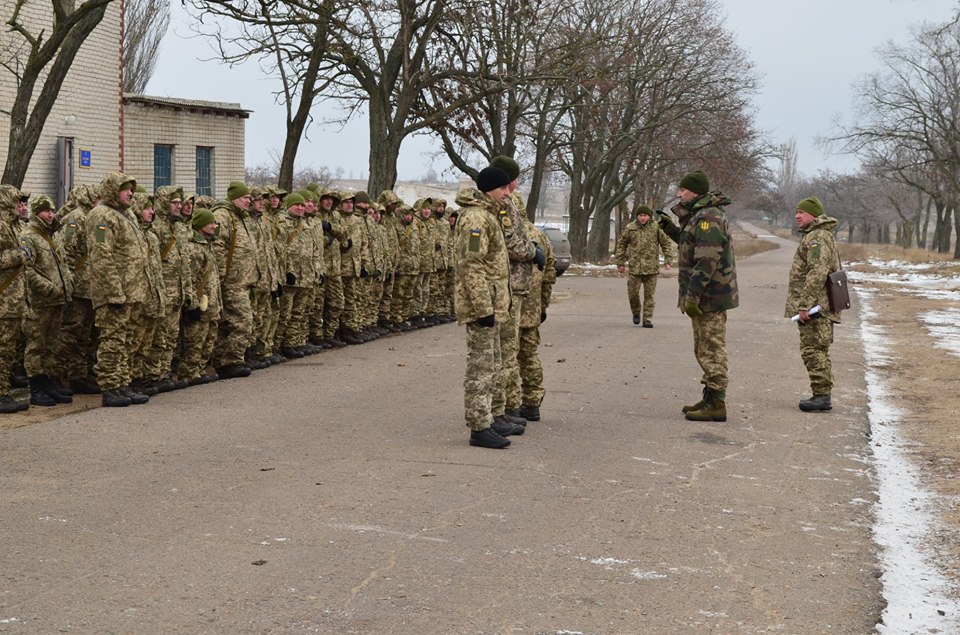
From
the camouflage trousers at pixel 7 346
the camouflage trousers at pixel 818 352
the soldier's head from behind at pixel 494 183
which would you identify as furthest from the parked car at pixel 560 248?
the soldier's head from behind at pixel 494 183

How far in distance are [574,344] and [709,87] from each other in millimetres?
33115

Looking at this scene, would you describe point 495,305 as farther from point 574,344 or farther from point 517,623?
point 574,344

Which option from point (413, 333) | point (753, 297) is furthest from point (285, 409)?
point (753, 297)

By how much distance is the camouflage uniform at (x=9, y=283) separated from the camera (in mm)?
10078

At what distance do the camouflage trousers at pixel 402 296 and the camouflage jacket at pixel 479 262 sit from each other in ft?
29.8

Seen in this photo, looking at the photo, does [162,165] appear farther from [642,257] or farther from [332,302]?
[332,302]

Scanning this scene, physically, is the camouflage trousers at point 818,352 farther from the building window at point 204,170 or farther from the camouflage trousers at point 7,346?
the building window at point 204,170

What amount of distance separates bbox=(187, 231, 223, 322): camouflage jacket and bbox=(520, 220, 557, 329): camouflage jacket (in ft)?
12.3

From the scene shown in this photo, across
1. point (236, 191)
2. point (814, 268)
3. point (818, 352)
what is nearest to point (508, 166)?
point (814, 268)

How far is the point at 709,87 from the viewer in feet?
153

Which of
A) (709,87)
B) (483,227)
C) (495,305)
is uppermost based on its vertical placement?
(709,87)

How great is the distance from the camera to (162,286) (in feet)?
36.0

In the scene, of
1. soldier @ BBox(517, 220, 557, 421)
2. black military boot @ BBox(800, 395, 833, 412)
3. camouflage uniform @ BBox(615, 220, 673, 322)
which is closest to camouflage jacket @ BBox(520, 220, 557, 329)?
soldier @ BBox(517, 220, 557, 421)

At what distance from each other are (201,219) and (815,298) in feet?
19.7
